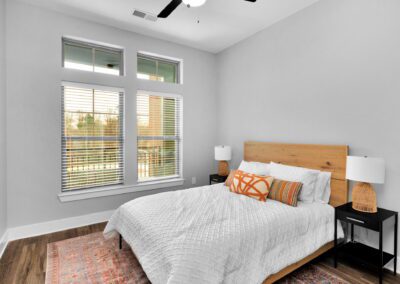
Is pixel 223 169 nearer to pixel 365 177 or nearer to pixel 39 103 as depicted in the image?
pixel 365 177

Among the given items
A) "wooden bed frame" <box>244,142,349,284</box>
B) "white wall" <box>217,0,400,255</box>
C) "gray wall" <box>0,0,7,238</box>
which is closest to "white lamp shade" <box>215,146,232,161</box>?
"white wall" <box>217,0,400,255</box>

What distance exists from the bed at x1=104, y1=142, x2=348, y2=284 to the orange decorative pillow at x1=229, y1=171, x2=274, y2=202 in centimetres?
11

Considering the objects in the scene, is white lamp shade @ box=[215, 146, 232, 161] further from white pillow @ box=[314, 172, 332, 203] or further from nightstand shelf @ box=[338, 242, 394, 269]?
nightstand shelf @ box=[338, 242, 394, 269]

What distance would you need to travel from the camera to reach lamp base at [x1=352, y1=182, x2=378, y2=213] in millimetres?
2096

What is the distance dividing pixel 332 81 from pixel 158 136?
106 inches

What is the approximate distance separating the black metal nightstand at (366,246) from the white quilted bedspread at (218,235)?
0.18 meters

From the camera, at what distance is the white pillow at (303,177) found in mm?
2502

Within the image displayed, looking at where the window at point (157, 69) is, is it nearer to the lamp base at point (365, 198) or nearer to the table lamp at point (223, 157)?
the table lamp at point (223, 157)

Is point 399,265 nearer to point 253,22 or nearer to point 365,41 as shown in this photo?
point 365,41

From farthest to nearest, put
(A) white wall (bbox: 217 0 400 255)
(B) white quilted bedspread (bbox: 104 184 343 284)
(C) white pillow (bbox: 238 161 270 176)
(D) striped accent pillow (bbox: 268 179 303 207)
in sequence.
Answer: (C) white pillow (bbox: 238 161 270 176)
(D) striped accent pillow (bbox: 268 179 303 207)
(A) white wall (bbox: 217 0 400 255)
(B) white quilted bedspread (bbox: 104 184 343 284)

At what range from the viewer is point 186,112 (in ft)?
13.6

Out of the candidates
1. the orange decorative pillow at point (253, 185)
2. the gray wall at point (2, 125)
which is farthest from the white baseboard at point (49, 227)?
the orange decorative pillow at point (253, 185)

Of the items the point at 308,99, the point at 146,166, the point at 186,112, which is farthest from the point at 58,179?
the point at 308,99

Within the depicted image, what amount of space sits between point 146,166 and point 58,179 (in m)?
1.30
